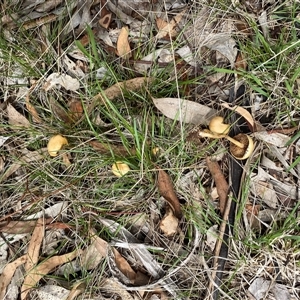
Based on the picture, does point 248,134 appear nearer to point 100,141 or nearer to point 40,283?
point 100,141

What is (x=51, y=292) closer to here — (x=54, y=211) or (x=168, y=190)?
(x=54, y=211)

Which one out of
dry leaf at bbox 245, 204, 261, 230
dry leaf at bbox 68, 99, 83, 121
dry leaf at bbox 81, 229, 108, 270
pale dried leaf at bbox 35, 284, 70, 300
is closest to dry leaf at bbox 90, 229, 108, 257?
dry leaf at bbox 81, 229, 108, 270

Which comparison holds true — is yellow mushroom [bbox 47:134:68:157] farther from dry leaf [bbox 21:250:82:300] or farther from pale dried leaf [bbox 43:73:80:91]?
dry leaf [bbox 21:250:82:300]

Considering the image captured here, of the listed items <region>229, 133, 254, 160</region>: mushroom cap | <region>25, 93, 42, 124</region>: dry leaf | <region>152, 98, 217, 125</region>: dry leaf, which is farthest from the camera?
<region>25, 93, 42, 124</region>: dry leaf

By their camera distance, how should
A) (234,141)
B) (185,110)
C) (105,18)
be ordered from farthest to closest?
(105,18) < (185,110) < (234,141)

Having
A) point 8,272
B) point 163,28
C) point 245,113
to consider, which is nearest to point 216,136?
point 245,113

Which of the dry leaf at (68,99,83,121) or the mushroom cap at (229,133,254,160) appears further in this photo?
the dry leaf at (68,99,83,121)

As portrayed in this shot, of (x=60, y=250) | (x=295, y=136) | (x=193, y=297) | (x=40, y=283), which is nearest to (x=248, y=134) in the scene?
(x=295, y=136)
